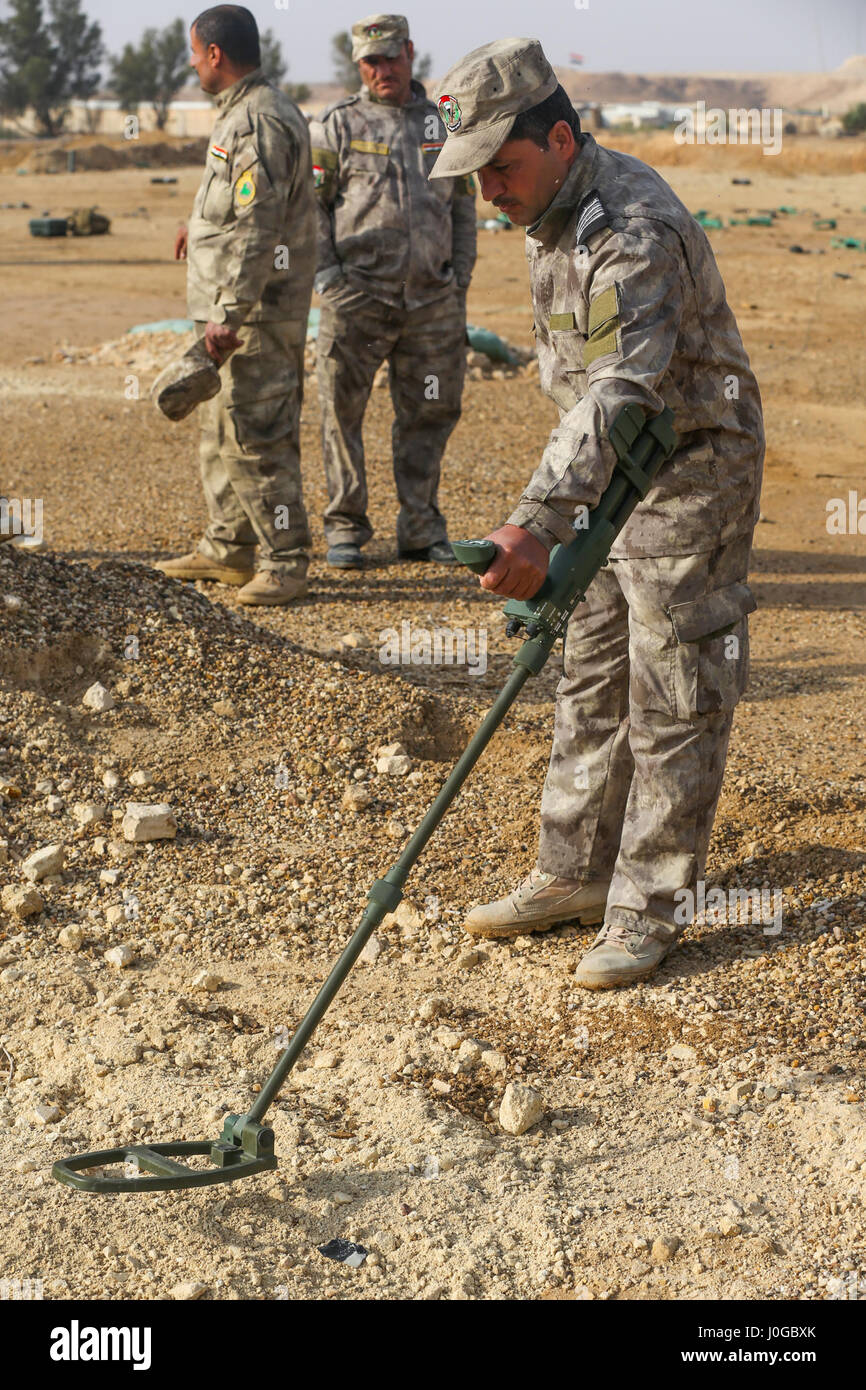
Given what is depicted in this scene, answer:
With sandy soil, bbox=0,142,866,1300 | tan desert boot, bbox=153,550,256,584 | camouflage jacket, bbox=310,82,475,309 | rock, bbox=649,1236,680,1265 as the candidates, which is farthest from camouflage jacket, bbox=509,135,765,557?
camouflage jacket, bbox=310,82,475,309

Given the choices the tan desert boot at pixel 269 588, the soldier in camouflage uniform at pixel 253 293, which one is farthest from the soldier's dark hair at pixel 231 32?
the tan desert boot at pixel 269 588

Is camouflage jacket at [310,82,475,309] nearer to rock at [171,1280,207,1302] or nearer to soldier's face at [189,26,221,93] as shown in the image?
soldier's face at [189,26,221,93]

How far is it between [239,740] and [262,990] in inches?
44.6

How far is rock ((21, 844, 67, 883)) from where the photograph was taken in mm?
3920

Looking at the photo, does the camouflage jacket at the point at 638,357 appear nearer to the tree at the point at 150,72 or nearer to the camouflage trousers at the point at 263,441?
the camouflage trousers at the point at 263,441

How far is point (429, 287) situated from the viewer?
6715 millimetres

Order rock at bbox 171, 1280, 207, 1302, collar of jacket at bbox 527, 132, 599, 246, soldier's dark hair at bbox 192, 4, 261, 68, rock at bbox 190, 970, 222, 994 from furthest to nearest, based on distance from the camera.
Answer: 1. soldier's dark hair at bbox 192, 4, 261, 68
2. rock at bbox 190, 970, 222, 994
3. collar of jacket at bbox 527, 132, 599, 246
4. rock at bbox 171, 1280, 207, 1302

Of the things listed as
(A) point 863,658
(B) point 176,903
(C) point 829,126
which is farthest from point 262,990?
(C) point 829,126

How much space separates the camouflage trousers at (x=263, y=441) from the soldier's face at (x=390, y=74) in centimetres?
130

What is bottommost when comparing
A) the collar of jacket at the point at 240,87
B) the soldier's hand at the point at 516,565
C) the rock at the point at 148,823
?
the rock at the point at 148,823

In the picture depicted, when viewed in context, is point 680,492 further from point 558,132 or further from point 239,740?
point 239,740

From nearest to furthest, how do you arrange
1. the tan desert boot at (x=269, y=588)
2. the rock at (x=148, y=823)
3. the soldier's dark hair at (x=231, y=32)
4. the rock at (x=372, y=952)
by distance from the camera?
the rock at (x=372, y=952)
the rock at (x=148, y=823)
the soldier's dark hair at (x=231, y=32)
the tan desert boot at (x=269, y=588)

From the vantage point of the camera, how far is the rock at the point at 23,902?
12.4 ft

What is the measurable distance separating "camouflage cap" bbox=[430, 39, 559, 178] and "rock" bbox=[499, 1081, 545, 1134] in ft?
5.91
